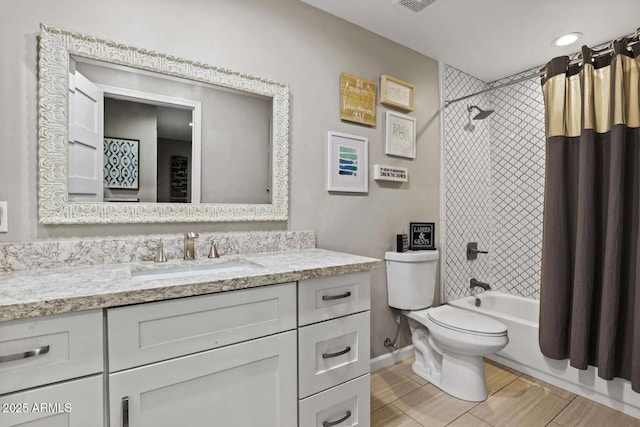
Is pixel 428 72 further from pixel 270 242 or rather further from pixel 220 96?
pixel 270 242

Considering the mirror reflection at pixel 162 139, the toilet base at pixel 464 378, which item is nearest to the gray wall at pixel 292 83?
the mirror reflection at pixel 162 139

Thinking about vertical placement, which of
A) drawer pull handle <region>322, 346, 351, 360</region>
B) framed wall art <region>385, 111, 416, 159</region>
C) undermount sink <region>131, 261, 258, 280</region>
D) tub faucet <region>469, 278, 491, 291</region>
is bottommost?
tub faucet <region>469, 278, 491, 291</region>

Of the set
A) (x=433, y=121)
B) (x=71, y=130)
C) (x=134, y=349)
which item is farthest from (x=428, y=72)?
(x=134, y=349)

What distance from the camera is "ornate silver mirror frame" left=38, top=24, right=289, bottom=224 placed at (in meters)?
1.20

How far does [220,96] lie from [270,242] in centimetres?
80

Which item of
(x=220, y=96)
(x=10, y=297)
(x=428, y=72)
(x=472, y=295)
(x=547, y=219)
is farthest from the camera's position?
(x=472, y=295)

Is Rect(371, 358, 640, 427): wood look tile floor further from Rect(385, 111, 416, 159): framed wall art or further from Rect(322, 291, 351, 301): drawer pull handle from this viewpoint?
Rect(385, 111, 416, 159): framed wall art

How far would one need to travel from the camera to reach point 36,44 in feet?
3.95

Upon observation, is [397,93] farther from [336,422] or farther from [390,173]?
[336,422]

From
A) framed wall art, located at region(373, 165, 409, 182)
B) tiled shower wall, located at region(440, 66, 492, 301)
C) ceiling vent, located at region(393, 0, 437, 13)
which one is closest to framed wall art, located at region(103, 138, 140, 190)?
framed wall art, located at region(373, 165, 409, 182)

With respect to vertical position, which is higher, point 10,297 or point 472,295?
point 10,297

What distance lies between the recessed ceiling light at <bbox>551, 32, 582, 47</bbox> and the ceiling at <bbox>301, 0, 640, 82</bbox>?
37 millimetres

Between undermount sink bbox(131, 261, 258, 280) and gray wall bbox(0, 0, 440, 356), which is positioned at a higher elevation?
gray wall bbox(0, 0, 440, 356)

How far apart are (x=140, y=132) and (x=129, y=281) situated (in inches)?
29.4
